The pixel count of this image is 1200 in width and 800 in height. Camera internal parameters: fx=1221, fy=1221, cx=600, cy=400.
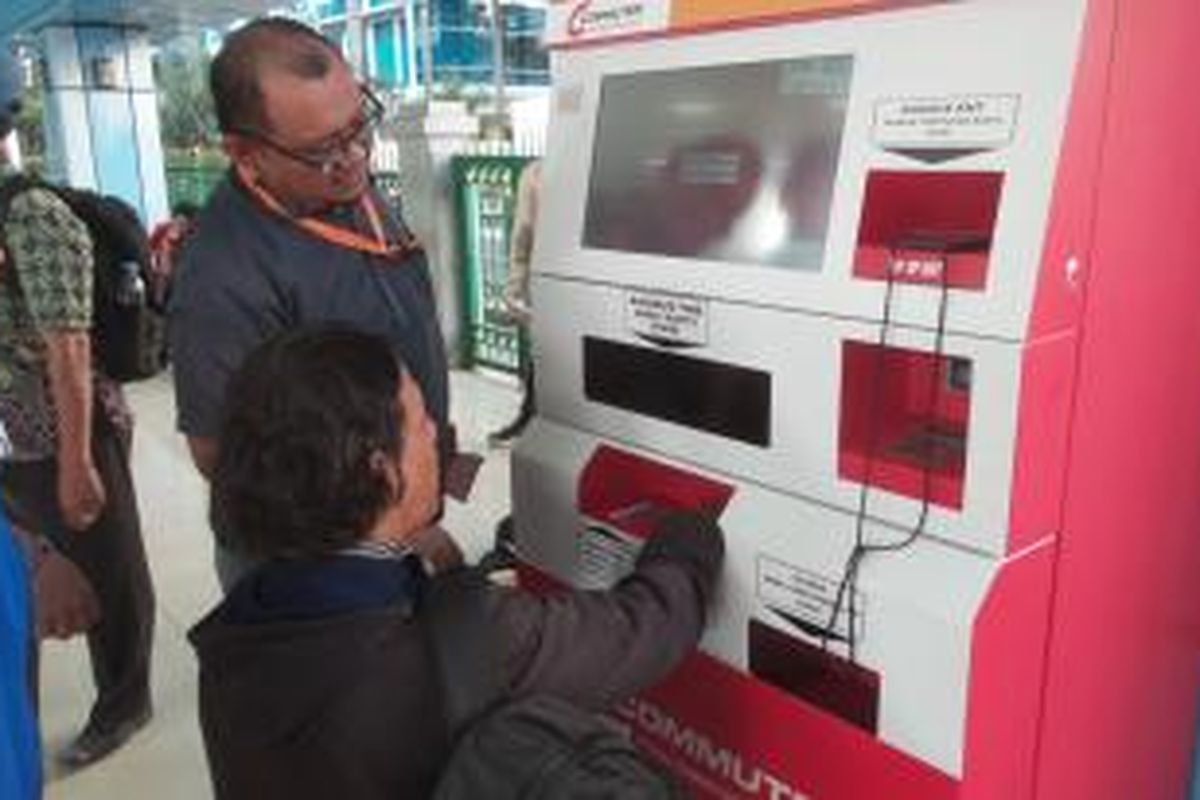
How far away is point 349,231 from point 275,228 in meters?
0.12

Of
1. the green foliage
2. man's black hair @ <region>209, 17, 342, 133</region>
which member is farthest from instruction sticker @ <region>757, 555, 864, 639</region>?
the green foliage

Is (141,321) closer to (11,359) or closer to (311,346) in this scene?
(11,359)

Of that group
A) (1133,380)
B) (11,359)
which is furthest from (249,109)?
(11,359)

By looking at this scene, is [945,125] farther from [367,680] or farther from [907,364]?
[367,680]

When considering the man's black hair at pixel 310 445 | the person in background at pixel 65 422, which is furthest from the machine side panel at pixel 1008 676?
the person in background at pixel 65 422

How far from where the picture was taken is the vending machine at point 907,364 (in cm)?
111

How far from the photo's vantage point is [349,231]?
5.66ft

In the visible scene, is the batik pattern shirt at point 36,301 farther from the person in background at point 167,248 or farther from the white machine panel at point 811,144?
the white machine panel at point 811,144

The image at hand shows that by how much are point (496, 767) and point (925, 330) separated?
0.57 metres

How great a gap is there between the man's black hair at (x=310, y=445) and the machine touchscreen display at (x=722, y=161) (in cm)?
42

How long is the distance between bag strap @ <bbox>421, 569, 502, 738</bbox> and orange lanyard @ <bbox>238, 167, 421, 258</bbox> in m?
0.65

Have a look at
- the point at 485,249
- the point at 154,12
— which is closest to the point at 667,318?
the point at 485,249

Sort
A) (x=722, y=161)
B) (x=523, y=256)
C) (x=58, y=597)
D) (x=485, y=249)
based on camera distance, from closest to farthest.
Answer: (x=722, y=161)
(x=58, y=597)
(x=523, y=256)
(x=485, y=249)

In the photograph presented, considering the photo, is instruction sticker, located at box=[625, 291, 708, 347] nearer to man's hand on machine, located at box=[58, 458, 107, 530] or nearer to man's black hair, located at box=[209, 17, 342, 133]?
man's black hair, located at box=[209, 17, 342, 133]
